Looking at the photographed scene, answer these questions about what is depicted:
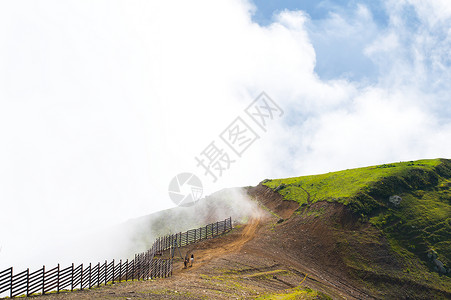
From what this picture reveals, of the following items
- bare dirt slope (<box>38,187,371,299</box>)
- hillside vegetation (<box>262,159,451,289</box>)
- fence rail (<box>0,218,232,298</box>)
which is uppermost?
hillside vegetation (<box>262,159,451,289</box>)

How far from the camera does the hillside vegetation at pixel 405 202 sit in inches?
1676

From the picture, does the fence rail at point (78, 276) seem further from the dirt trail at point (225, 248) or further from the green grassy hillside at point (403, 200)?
the green grassy hillside at point (403, 200)

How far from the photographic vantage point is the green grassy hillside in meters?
44.1

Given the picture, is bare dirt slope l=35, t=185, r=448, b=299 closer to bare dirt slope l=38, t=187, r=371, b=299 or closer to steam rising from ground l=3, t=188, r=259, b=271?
bare dirt slope l=38, t=187, r=371, b=299

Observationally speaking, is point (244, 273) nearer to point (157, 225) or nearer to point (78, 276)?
point (78, 276)

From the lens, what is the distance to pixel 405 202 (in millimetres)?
52188

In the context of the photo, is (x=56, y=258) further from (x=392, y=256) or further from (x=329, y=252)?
(x=392, y=256)

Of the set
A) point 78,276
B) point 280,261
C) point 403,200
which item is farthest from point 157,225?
point 403,200

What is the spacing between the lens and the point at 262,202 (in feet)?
222

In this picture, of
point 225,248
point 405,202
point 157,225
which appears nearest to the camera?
point 225,248

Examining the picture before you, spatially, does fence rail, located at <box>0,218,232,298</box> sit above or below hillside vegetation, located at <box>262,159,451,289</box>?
below

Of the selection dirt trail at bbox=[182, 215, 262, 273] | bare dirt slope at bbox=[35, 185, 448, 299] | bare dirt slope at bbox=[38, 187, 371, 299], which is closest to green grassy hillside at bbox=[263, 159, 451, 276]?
bare dirt slope at bbox=[35, 185, 448, 299]

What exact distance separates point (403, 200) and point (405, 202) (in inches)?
20.4

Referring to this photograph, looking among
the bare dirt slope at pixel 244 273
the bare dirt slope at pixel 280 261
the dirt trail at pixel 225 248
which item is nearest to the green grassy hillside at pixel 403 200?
the bare dirt slope at pixel 280 261
